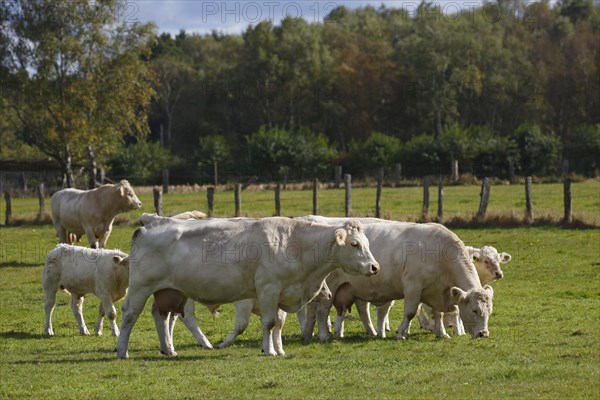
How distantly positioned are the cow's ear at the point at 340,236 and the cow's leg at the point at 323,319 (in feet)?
6.74

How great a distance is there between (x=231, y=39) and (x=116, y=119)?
46.4 m

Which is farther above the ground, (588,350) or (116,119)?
(116,119)

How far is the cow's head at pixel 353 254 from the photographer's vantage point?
1417 cm

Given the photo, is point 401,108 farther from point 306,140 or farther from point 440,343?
point 440,343

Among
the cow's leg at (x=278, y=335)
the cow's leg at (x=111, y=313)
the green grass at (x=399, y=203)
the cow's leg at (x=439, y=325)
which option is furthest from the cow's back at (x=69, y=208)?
the cow's leg at (x=439, y=325)

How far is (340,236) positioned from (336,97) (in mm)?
69362

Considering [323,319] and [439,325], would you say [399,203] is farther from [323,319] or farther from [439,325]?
[323,319]

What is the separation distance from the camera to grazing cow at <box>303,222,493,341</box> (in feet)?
49.7

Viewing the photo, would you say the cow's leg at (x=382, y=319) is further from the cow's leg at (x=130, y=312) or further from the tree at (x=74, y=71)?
the tree at (x=74, y=71)

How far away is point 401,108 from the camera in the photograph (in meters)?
82.4

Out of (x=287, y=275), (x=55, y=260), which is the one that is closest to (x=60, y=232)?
(x=55, y=260)

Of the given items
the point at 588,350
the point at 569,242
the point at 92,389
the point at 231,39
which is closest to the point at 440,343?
the point at 588,350

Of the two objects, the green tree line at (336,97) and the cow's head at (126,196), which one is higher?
the green tree line at (336,97)

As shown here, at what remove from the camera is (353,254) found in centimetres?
1423
